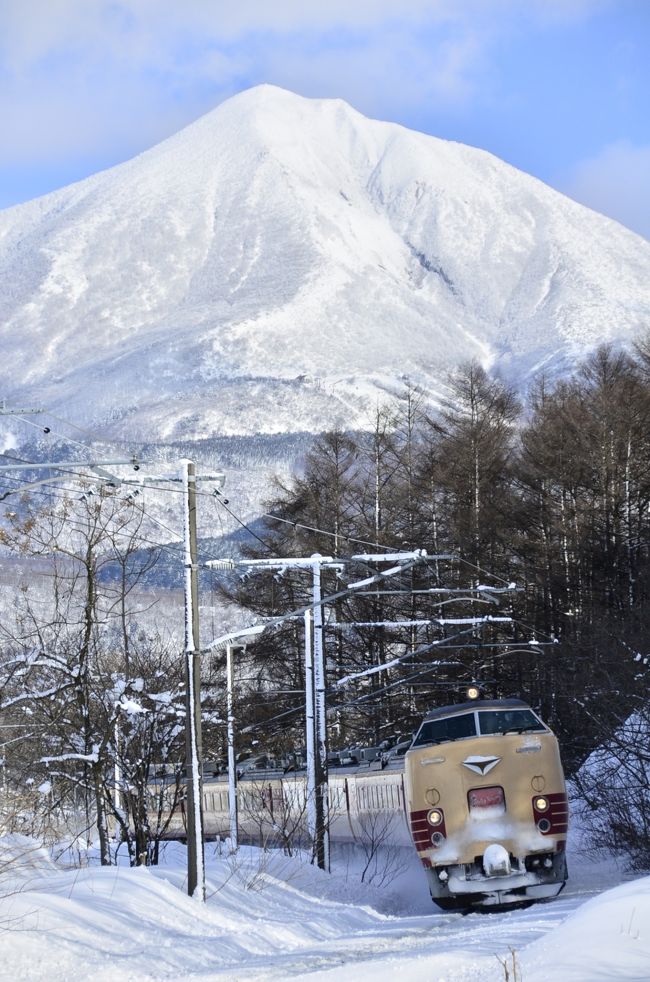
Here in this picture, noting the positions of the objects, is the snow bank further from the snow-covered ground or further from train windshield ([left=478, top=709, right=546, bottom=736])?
train windshield ([left=478, top=709, right=546, bottom=736])

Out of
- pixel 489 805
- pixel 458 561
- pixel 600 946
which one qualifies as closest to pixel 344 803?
pixel 458 561

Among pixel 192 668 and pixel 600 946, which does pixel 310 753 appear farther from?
pixel 600 946

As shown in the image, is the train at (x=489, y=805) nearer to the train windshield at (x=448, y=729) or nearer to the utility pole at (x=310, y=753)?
the train windshield at (x=448, y=729)

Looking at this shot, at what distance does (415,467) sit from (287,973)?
37598 millimetres

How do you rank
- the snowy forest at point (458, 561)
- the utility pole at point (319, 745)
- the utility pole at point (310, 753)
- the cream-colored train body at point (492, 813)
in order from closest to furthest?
the cream-colored train body at point (492, 813) < the utility pole at point (319, 745) < the utility pole at point (310, 753) < the snowy forest at point (458, 561)

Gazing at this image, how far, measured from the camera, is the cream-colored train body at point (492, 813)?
1936 cm

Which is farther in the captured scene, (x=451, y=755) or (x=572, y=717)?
(x=572, y=717)

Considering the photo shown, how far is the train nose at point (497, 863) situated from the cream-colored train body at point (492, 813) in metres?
→ 0.01

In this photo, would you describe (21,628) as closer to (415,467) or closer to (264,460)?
(415,467)

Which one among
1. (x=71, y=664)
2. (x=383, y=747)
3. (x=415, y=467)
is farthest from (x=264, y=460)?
(x=71, y=664)

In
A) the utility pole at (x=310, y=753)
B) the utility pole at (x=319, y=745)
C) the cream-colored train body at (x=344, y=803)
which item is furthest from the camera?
the cream-colored train body at (x=344, y=803)

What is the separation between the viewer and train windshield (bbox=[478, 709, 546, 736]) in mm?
20016

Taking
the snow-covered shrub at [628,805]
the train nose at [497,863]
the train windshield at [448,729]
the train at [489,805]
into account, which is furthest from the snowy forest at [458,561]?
the train nose at [497,863]

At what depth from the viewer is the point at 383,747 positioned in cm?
3581
